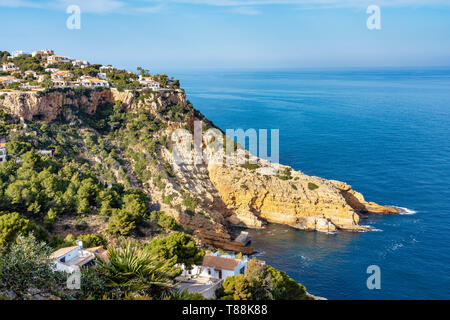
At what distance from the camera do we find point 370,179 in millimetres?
47719

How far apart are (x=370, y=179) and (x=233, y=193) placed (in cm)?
1866

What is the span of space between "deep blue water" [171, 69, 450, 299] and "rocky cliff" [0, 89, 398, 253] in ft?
7.17

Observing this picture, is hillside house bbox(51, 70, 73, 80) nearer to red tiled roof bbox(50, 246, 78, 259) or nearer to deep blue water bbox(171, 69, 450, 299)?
deep blue water bbox(171, 69, 450, 299)

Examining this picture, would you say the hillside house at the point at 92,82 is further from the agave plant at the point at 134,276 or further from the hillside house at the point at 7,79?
the agave plant at the point at 134,276

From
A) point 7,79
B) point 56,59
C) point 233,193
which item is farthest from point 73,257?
point 56,59

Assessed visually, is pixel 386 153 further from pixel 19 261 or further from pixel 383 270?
pixel 19 261

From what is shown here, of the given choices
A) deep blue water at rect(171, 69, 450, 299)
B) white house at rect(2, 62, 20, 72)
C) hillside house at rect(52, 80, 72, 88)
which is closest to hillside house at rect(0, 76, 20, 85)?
hillside house at rect(52, 80, 72, 88)

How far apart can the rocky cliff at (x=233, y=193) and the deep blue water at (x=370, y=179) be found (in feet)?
7.17

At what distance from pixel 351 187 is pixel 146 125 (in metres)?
24.8

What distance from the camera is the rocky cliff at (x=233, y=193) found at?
37.0 meters

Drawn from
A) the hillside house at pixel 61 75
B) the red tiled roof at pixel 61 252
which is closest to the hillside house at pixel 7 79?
the hillside house at pixel 61 75

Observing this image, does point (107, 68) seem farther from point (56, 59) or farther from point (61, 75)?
point (61, 75)

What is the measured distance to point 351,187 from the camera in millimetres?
44000
